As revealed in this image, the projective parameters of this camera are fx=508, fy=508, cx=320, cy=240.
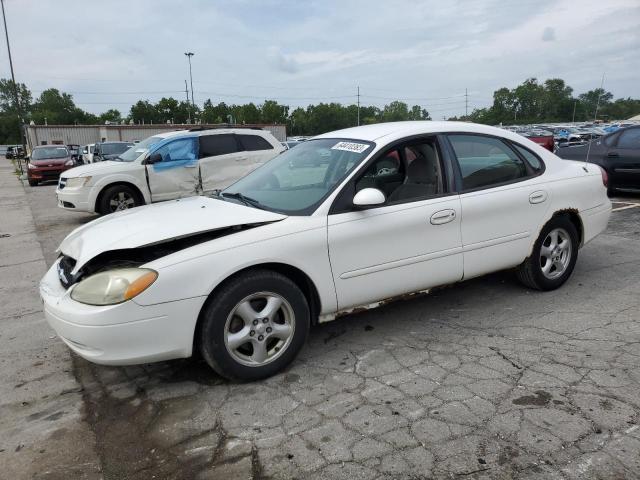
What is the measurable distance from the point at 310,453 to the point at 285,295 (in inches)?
38.7

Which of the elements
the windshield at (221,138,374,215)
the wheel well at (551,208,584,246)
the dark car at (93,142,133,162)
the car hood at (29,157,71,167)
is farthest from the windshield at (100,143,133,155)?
the wheel well at (551,208,584,246)

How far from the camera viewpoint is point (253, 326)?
122 inches

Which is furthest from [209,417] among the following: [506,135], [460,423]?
[506,135]

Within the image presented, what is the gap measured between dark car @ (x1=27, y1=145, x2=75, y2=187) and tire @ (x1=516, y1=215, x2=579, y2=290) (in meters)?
19.3

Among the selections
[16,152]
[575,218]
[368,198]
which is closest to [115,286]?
[368,198]

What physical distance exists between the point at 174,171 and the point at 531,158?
7027 mm

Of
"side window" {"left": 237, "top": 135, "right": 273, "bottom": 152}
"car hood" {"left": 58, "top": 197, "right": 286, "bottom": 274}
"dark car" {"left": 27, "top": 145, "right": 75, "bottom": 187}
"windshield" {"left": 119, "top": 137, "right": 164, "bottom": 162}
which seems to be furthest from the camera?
"dark car" {"left": 27, "top": 145, "right": 75, "bottom": 187}

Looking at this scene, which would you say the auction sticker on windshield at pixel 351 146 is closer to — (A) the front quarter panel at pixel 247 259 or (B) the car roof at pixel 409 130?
(B) the car roof at pixel 409 130

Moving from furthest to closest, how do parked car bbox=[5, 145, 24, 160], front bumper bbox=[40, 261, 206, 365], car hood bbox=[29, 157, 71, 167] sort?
parked car bbox=[5, 145, 24, 160], car hood bbox=[29, 157, 71, 167], front bumper bbox=[40, 261, 206, 365]

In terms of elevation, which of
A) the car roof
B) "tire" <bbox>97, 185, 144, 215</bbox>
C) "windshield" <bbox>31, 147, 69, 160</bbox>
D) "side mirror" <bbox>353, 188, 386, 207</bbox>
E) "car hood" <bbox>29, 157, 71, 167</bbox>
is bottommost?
"tire" <bbox>97, 185, 144, 215</bbox>

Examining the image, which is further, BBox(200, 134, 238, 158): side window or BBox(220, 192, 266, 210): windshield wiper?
BBox(200, 134, 238, 158): side window

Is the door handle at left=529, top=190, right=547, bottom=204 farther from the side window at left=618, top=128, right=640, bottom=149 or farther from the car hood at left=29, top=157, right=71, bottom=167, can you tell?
the car hood at left=29, top=157, right=71, bottom=167

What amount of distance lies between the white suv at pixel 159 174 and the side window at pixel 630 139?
7.09m

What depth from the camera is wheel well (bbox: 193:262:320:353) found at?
3012 millimetres
